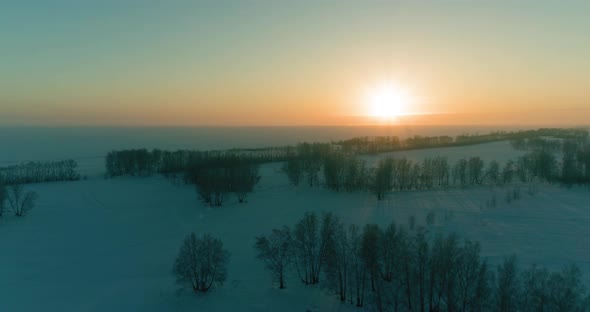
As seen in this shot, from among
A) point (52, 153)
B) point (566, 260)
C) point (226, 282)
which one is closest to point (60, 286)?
point (226, 282)

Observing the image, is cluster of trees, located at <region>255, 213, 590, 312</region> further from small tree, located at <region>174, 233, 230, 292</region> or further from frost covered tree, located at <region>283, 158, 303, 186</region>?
frost covered tree, located at <region>283, 158, 303, 186</region>

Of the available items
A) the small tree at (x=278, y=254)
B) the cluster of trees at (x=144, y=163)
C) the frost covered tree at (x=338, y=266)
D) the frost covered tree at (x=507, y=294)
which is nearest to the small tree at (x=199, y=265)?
the small tree at (x=278, y=254)

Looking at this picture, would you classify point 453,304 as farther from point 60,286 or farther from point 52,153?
point 52,153

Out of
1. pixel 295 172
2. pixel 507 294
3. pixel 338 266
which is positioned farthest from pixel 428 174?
pixel 507 294

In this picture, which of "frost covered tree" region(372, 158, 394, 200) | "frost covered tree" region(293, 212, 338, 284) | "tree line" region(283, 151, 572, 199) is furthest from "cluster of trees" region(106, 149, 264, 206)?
"frost covered tree" region(293, 212, 338, 284)

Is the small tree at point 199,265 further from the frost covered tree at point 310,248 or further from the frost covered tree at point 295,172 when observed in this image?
the frost covered tree at point 295,172

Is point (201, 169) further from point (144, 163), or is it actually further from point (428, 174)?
point (428, 174)
